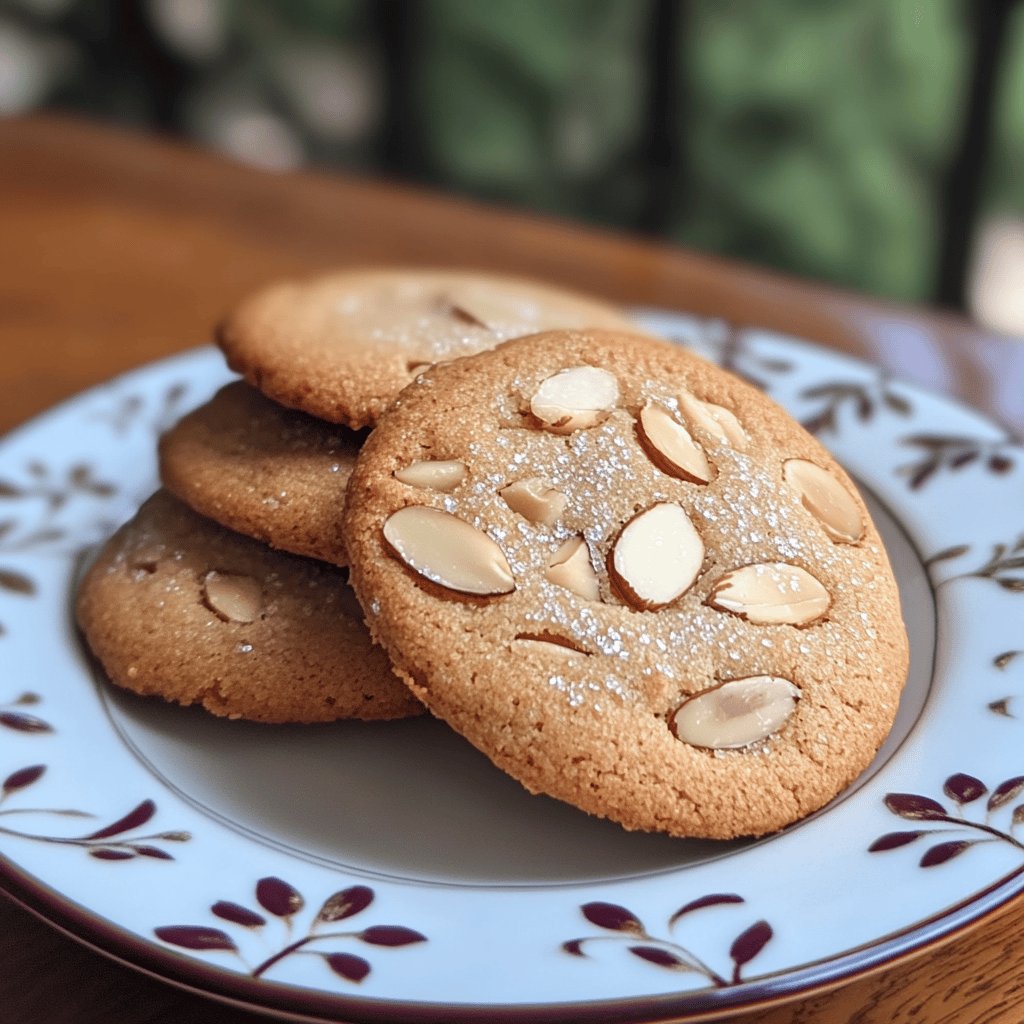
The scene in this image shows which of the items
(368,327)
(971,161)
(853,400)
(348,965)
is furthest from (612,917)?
(971,161)

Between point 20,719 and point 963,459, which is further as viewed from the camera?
point 963,459

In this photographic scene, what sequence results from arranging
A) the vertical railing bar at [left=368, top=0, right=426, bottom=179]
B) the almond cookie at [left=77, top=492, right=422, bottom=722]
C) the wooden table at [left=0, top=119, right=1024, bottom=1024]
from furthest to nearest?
the vertical railing bar at [left=368, top=0, right=426, bottom=179], the wooden table at [left=0, top=119, right=1024, bottom=1024], the almond cookie at [left=77, top=492, right=422, bottom=722]

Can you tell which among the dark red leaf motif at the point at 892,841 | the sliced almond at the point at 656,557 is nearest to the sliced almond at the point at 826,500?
the sliced almond at the point at 656,557

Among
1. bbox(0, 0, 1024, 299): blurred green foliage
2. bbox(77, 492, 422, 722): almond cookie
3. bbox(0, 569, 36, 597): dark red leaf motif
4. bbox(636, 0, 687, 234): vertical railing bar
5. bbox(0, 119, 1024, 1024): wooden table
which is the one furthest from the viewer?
bbox(636, 0, 687, 234): vertical railing bar

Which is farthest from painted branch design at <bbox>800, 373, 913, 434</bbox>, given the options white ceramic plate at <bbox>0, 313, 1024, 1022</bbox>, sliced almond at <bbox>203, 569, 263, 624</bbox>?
sliced almond at <bbox>203, 569, 263, 624</bbox>

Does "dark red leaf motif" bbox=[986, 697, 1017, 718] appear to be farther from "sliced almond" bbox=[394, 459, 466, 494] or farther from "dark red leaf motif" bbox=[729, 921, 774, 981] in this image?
"sliced almond" bbox=[394, 459, 466, 494]

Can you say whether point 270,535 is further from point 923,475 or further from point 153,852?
point 923,475

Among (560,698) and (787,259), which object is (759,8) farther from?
(560,698)

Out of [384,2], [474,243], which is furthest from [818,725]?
[384,2]
